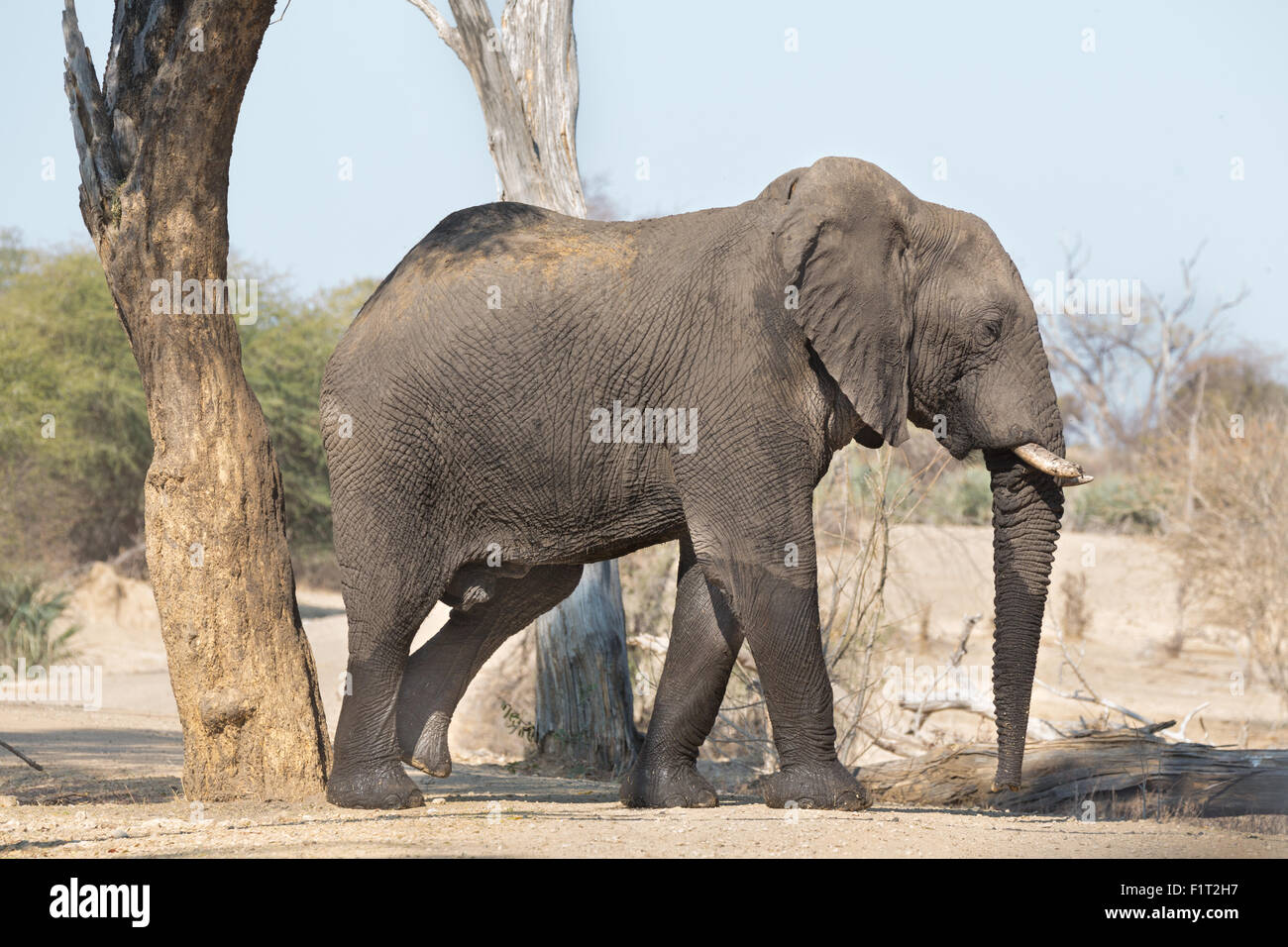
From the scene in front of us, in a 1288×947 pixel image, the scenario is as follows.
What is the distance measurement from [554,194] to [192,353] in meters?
4.84

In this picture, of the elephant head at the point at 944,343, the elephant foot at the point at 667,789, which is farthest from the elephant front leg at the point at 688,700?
the elephant head at the point at 944,343

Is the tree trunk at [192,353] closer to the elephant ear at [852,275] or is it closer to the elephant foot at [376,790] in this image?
the elephant foot at [376,790]

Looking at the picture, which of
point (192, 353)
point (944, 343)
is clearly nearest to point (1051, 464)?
point (944, 343)

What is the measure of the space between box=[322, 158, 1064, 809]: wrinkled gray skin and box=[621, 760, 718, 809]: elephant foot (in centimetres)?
1

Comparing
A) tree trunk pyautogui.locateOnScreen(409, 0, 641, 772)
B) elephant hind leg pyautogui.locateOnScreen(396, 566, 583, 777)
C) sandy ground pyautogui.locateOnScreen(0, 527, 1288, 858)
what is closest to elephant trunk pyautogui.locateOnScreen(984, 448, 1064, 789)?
sandy ground pyautogui.locateOnScreen(0, 527, 1288, 858)

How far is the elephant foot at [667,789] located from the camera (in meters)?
7.42

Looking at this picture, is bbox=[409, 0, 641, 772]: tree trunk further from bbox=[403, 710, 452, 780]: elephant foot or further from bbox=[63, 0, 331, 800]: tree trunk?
bbox=[63, 0, 331, 800]: tree trunk

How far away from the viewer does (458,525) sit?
7.39m

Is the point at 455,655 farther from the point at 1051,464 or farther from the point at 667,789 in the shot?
the point at 1051,464

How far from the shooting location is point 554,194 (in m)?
11.7

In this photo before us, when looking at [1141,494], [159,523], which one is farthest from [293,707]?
[1141,494]

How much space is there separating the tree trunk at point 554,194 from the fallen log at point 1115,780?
2569 millimetres

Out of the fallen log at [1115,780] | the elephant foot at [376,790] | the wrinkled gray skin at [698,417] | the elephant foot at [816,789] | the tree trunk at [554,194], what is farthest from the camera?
the tree trunk at [554,194]

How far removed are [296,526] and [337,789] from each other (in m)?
27.5
